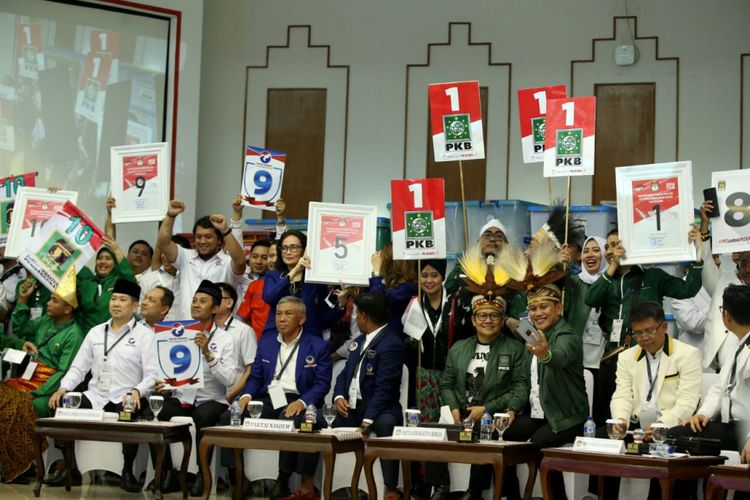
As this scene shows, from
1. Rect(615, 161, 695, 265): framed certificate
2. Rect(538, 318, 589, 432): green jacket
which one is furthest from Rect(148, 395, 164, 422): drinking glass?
Rect(615, 161, 695, 265): framed certificate

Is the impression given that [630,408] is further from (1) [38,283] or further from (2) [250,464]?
(1) [38,283]

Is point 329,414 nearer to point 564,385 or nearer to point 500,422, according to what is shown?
point 500,422

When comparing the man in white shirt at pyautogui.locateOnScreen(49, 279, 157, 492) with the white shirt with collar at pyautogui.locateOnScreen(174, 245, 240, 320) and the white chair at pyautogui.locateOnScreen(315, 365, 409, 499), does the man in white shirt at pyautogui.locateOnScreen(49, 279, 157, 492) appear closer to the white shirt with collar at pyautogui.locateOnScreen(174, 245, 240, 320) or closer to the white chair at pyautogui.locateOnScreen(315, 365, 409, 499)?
the white shirt with collar at pyautogui.locateOnScreen(174, 245, 240, 320)

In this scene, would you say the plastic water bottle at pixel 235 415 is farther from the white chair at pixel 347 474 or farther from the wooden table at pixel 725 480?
the wooden table at pixel 725 480

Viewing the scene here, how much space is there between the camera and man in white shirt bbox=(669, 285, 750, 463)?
5.54 metres

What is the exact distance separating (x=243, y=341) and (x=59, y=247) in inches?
57.3

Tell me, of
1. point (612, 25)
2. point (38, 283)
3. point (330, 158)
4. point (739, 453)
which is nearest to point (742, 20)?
point (612, 25)

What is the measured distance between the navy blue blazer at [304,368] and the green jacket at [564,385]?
1395 millimetres

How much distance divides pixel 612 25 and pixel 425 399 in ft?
18.1

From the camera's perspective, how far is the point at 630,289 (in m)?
6.68

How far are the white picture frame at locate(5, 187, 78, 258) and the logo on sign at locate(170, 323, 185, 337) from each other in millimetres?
1618

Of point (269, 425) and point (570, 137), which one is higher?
point (570, 137)

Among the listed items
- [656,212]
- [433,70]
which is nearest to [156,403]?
[656,212]

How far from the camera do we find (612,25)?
1082 centimetres
